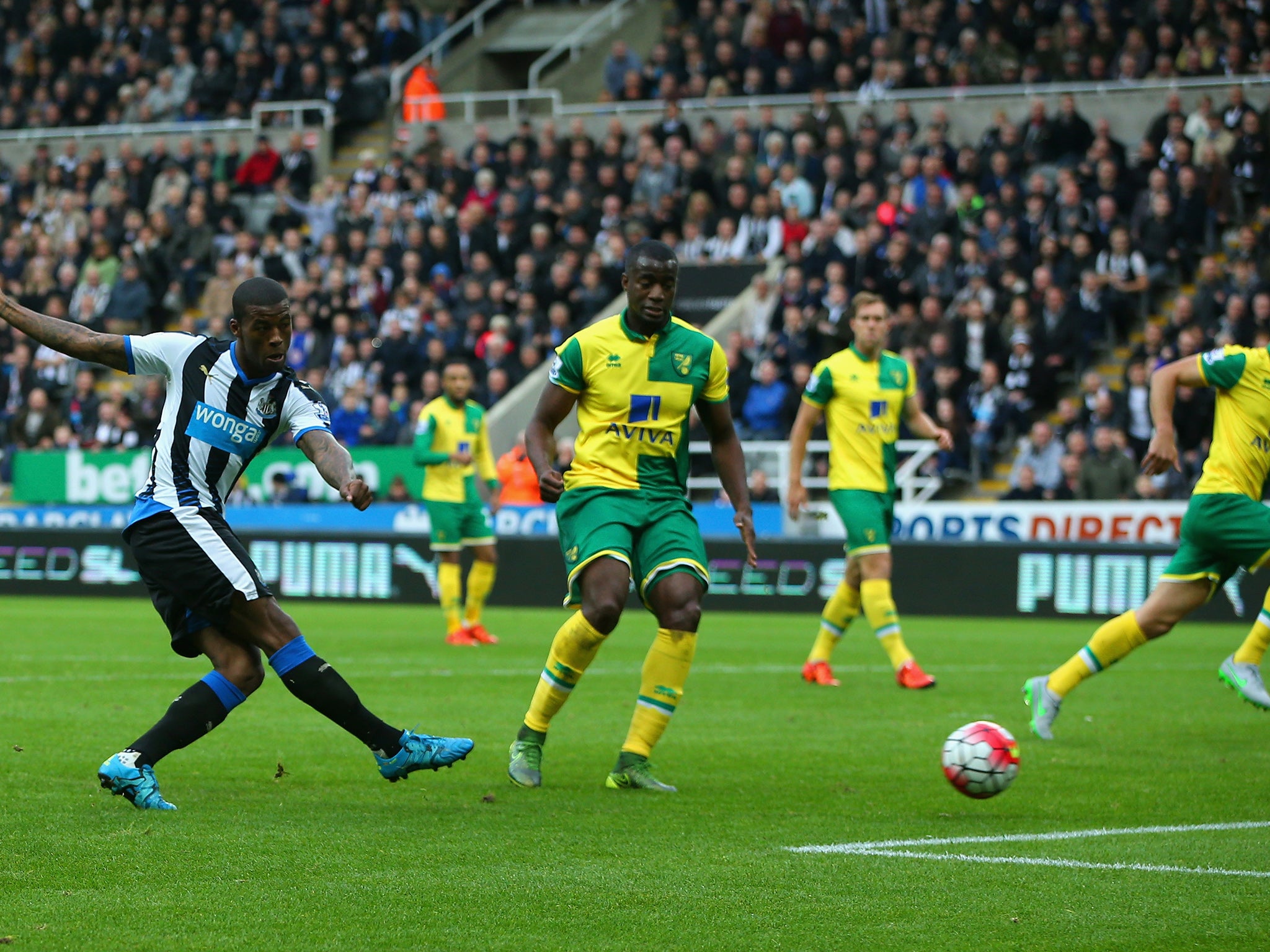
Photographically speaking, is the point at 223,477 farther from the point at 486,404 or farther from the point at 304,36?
the point at 304,36

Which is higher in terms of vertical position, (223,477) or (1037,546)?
(223,477)

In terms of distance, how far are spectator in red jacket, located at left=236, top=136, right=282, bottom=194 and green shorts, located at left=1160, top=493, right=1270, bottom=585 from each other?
25.1 meters

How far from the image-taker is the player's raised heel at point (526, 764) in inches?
296

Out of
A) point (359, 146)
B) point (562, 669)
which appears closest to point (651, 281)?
point (562, 669)

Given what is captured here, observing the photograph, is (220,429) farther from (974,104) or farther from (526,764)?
(974,104)

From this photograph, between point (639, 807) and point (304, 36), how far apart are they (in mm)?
29925

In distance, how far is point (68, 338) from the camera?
6.52 m

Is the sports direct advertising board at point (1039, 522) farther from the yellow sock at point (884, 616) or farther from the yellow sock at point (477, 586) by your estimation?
the yellow sock at point (884, 616)

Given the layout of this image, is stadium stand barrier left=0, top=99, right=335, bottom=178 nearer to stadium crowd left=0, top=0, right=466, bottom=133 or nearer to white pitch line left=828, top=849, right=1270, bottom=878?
stadium crowd left=0, top=0, right=466, bottom=133

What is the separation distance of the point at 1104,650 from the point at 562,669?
2.96 meters

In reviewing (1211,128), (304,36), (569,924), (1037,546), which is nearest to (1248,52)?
(1211,128)

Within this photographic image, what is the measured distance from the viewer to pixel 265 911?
16.1ft

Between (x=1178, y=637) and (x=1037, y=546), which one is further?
(x=1037, y=546)

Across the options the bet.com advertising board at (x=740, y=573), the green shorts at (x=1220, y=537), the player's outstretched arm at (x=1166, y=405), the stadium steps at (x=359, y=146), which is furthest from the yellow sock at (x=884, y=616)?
the stadium steps at (x=359, y=146)
